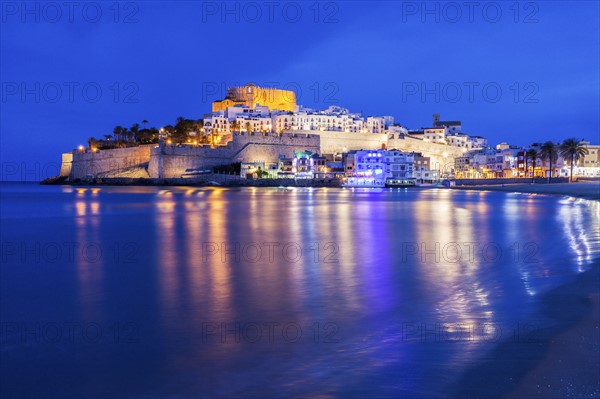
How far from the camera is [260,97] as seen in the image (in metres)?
82.2

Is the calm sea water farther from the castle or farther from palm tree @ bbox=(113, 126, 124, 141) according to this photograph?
palm tree @ bbox=(113, 126, 124, 141)

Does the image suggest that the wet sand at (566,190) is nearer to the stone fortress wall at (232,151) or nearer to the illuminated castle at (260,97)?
the stone fortress wall at (232,151)

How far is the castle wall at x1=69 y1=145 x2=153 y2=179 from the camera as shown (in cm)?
6425

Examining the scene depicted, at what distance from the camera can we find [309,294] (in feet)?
21.6

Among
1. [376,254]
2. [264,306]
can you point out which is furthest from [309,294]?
[376,254]

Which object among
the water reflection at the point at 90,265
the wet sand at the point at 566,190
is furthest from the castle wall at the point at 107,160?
the water reflection at the point at 90,265

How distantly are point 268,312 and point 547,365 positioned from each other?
2.94 m

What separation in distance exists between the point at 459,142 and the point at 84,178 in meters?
58.0

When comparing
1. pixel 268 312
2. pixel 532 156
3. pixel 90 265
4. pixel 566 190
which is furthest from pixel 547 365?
pixel 532 156

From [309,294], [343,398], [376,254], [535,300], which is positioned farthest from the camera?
[376,254]

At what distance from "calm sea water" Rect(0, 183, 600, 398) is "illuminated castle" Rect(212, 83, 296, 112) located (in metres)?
70.9

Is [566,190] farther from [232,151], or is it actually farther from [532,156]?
[232,151]

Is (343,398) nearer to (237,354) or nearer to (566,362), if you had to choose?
(237,354)

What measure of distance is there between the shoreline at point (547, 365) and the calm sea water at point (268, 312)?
0.41 feet
